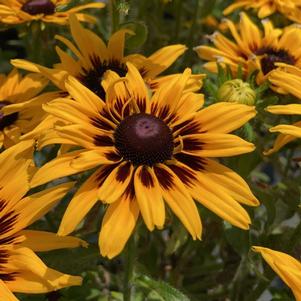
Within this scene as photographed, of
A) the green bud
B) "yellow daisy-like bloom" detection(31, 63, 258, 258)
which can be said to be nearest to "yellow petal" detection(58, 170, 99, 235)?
"yellow daisy-like bloom" detection(31, 63, 258, 258)

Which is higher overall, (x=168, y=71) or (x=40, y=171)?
(x=40, y=171)

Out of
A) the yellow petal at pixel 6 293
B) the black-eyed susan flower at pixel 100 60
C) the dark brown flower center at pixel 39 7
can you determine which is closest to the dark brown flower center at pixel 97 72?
the black-eyed susan flower at pixel 100 60

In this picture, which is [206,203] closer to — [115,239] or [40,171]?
[115,239]

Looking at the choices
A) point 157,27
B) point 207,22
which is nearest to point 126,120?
point 157,27

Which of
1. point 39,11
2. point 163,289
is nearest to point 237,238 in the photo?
point 163,289

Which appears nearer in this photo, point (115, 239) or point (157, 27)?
point (115, 239)

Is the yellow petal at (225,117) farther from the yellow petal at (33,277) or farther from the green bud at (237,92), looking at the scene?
the yellow petal at (33,277)

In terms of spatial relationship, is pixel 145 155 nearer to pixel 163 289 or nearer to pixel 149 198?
pixel 149 198
